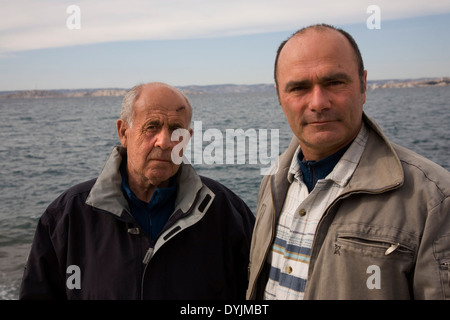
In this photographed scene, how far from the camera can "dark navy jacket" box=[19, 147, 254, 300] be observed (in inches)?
126

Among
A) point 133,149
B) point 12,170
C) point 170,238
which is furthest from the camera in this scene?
point 12,170

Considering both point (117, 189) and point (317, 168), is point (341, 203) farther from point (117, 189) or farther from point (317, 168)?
point (117, 189)

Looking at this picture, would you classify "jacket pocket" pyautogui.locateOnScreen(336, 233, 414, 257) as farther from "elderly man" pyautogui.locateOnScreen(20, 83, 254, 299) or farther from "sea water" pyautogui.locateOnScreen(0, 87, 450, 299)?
"sea water" pyautogui.locateOnScreen(0, 87, 450, 299)

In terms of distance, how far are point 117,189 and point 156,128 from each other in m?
0.52

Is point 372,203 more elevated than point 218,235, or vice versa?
point 372,203

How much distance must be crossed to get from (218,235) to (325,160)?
105 centimetres

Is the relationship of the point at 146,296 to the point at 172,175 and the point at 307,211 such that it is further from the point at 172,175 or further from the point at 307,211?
the point at 307,211

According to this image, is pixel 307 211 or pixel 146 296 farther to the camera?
pixel 146 296

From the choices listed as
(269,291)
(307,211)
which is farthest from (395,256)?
(269,291)

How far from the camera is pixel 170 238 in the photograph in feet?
10.4

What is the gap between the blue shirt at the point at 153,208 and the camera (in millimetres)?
3347

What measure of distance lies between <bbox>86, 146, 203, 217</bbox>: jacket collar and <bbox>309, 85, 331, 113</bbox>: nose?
3.57 feet

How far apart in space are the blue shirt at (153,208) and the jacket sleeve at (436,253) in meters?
1.78

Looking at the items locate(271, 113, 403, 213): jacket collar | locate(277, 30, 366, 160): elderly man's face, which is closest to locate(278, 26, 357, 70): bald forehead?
locate(277, 30, 366, 160): elderly man's face
